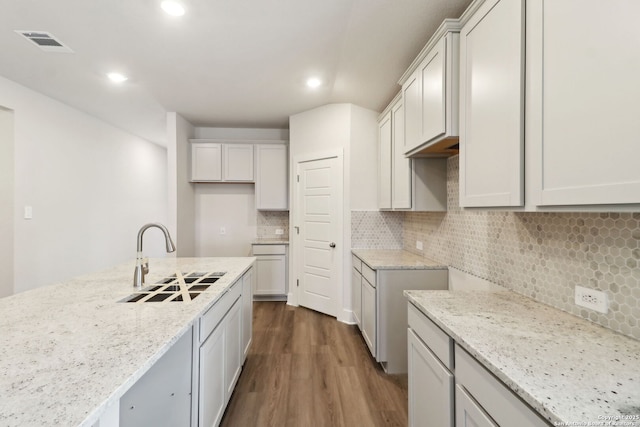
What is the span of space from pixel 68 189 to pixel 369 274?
12.8ft

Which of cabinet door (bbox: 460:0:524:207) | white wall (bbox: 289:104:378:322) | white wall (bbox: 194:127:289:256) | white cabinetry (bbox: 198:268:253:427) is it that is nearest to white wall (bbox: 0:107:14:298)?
white wall (bbox: 194:127:289:256)

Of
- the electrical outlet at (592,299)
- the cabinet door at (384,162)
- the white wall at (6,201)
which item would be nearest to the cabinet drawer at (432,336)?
the electrical outlet at (592,299)

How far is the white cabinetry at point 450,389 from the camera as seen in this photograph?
77cm

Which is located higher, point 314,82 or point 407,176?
point 314,82

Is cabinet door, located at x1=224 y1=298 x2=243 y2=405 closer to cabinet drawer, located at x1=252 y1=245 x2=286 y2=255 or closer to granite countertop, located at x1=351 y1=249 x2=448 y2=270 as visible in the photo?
granite countertop, located at x1=351 y1=249 x2=448 y2=270

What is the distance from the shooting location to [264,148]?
4.17 metres

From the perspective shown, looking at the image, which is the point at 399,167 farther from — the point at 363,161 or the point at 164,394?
the point at 164,394

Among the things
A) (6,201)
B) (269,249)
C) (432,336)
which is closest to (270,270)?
(269,249)

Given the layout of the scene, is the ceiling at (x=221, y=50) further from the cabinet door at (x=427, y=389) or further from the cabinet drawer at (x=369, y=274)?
the cabinet door at (x=427, y=389)

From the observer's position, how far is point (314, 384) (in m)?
2.11

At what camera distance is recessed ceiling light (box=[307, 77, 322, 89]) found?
8.99ft

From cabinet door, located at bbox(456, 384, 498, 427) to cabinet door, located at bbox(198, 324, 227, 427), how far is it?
114 centimetres

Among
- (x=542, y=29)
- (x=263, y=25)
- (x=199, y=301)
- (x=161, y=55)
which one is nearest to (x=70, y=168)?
(x=161, y=55)

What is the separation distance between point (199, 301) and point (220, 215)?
131 inches
